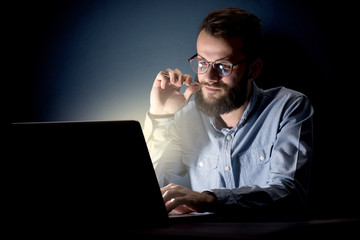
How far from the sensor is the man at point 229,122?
158 centimetres

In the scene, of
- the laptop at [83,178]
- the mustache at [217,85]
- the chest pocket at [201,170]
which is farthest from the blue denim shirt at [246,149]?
the laptop at [83,178]

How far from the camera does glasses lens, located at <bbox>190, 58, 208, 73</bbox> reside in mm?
1820

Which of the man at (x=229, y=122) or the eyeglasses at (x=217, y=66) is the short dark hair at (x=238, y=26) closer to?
the man at (x=229, y=122)

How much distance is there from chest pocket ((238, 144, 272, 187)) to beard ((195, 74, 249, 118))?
0.80 feet

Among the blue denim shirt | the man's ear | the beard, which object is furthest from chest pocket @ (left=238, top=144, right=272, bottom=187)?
the man's ear

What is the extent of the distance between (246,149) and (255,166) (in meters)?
0.09

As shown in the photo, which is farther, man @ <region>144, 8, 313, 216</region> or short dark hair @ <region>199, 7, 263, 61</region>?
short dark hair @ <region>199, 7, 263, 61</region>

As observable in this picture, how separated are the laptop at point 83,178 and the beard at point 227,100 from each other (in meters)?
1.05

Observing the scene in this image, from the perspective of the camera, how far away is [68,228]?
0.76 meters

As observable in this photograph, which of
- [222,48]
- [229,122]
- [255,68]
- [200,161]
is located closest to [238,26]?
[222,48]

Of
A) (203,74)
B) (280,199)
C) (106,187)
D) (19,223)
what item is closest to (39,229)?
(19,223)

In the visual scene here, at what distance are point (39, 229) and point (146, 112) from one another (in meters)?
1.41

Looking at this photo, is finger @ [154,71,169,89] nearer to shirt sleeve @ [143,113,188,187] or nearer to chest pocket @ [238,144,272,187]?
shirt sleeve @ [143,113,188,187]

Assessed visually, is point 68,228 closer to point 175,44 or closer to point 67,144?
point 67,144
